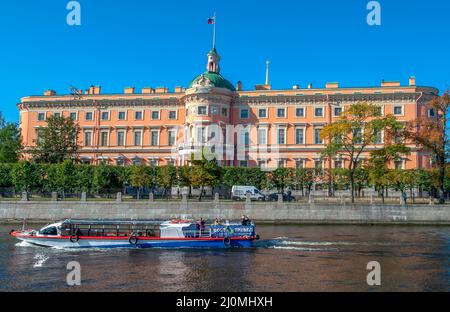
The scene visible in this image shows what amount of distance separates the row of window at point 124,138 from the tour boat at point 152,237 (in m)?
44.6

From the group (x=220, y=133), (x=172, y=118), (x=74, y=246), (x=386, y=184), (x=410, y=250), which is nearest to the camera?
(x=410, y=250)

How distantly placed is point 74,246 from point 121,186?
95.1 feet

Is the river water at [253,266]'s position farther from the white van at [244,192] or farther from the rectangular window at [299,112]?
the rectangular window at [299,112]

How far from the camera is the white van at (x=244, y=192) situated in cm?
5794

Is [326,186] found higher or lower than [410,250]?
higher

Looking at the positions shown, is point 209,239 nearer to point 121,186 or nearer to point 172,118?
point 121,186

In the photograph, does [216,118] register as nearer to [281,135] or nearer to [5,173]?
[281,135]

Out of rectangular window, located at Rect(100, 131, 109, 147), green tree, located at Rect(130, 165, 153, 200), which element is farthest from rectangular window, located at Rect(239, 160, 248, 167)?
rectangular window, located at Rect(100, 131, 109, 147)

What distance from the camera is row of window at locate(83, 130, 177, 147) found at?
265 ft

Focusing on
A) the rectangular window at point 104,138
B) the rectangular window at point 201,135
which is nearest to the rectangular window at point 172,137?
the rectangular window at point 201,135

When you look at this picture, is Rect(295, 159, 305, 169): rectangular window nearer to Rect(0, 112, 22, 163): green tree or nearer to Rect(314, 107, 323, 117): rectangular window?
Rect(314, 107, 323, 117): rectangular window

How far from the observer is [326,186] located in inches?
2534

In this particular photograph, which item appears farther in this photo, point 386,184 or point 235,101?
point 235,101
